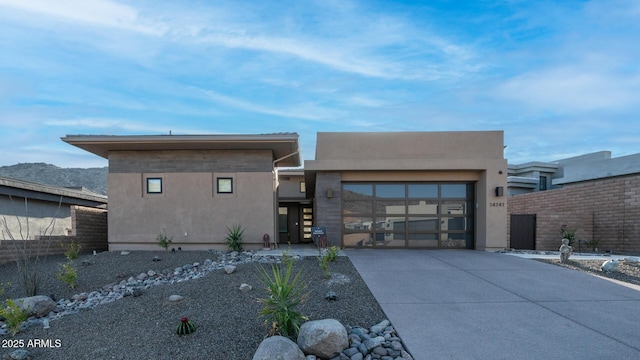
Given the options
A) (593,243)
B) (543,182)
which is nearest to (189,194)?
(593,243)

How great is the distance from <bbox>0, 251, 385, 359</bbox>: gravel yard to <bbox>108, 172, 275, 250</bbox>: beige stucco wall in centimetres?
377

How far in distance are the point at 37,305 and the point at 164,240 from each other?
551 centimetres

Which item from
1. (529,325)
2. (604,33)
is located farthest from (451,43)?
(529,325)

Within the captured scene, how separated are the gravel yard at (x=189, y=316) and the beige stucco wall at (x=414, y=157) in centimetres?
436

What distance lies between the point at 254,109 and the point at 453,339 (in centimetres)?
1160

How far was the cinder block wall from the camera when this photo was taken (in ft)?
37.9

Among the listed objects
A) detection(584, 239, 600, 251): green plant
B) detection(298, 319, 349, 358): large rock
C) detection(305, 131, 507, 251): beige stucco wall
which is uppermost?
detection(305, 131, 507, 251): beige stucco wall

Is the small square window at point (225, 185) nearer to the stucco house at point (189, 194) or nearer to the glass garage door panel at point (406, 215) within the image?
the stucco house at point (189, 194)

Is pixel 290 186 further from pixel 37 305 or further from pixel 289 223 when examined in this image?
pixel 37 305

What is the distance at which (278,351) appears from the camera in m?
3.33

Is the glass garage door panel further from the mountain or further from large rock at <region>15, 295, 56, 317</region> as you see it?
the mountain

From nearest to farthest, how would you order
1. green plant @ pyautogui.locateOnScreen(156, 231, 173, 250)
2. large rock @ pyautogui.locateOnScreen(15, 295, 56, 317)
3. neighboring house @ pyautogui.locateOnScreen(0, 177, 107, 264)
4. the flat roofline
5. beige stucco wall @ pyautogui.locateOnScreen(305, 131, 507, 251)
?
large rock @ pyautogui.locateOnScreen(15, 295, 56, 317) < beige stucco wall @ pyautogui.locateOnScreen(305, 131, 507, 251) < green plant @ pyautogui.locateOnScreen(156, 231, 173, 250) < neighboring house @ pyautogui.locateOnScreen(0, 177, 107, 264) < the flat roofline

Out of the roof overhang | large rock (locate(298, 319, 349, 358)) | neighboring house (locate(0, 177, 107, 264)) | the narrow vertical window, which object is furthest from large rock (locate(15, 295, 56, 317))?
the narrow vertical window

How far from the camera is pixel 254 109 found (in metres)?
13.5
